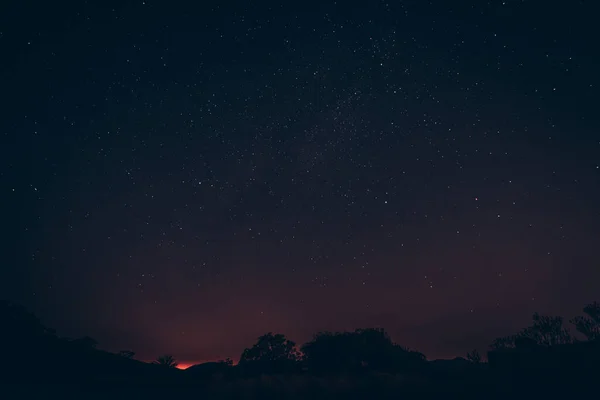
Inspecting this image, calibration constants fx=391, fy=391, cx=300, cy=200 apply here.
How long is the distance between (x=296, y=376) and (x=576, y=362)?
73.9 ft

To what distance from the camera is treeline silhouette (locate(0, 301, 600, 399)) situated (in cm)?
2447

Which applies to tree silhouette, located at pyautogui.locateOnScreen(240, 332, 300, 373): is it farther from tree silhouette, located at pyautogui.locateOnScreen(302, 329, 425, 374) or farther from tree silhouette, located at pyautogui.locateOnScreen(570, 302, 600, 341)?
tree silhouette, located at pyautogui.locateOnScreen(570, 302, 600, 341)

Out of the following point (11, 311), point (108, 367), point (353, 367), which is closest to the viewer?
point (108, 367)

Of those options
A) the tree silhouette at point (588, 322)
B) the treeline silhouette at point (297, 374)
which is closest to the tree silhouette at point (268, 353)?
the treeline silhouette at point (297, 374)

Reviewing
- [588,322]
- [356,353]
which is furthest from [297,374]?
[588,322]

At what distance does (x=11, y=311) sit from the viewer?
33.5 metres

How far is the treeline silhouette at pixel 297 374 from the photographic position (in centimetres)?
2447

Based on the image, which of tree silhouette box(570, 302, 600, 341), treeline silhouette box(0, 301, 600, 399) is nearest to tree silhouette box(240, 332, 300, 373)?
treeline silhouette box(0, 301, 600, 399)

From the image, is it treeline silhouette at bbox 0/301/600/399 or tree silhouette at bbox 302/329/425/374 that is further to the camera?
A: tree silhouette at bbox 302/329/425/374

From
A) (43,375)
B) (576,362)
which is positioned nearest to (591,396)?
(576,362)

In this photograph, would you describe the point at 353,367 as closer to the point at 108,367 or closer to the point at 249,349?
the point at 249,349

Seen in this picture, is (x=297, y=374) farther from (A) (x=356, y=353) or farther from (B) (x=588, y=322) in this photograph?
(B) (x=588, y=322)

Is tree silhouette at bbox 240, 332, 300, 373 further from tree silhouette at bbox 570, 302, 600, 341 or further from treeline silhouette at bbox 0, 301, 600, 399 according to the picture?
tree silhouette at bbox 570, 302, 600, 341

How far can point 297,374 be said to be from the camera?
124 feet
